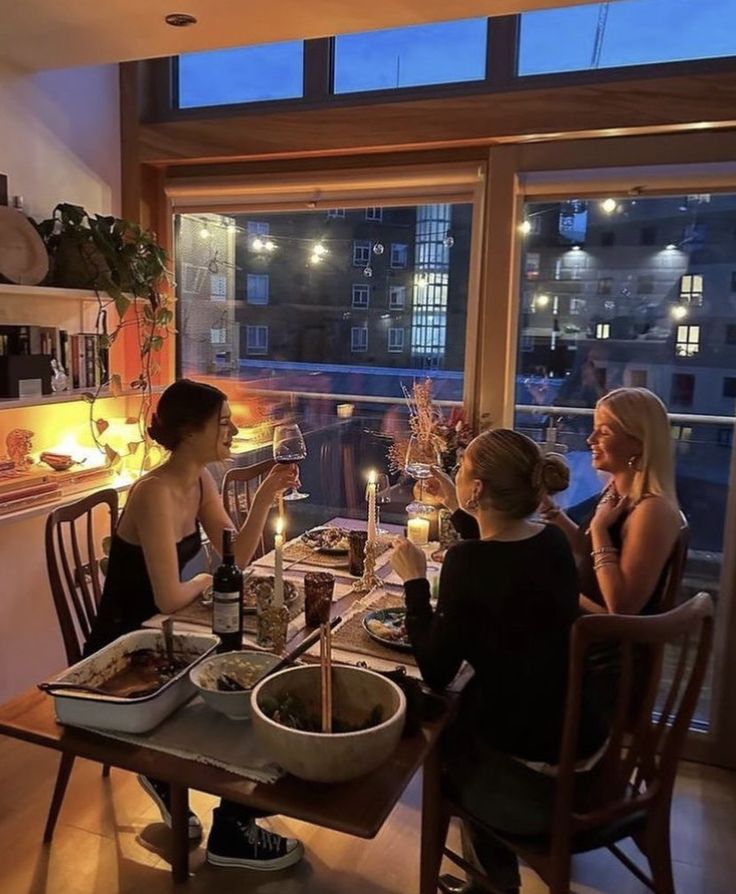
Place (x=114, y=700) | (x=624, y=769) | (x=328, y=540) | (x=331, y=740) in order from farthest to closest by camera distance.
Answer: (x=328, y=540)
(x=624, y=769)
(x=114, y=700)
(x=331, y=740)

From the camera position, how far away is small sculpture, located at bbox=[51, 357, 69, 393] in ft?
9.59

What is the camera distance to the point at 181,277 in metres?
3.62

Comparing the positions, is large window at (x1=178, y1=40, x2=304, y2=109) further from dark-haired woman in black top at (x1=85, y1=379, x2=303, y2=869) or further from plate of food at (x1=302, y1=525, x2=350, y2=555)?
plate of food at (x1=302, y1=525, x2=350, y2=555)

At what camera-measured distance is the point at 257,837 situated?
220 cm

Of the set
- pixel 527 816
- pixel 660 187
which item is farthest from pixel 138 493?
pixel 660 187

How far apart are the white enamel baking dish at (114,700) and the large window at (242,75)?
2.41 m

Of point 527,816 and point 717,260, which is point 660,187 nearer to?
point 717,260

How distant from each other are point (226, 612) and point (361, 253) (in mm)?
1909

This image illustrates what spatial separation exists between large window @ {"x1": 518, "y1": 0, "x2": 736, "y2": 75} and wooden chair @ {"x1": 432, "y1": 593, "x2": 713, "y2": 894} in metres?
1.92

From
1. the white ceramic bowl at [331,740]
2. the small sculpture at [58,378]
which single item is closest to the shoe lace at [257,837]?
the white ceramic bowl at [331,740]

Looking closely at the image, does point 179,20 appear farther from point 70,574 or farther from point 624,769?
point 624,769

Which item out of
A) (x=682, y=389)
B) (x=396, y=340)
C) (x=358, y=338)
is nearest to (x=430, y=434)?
(x=396, y=340)

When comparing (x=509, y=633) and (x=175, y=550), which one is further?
(x=175, y=550)

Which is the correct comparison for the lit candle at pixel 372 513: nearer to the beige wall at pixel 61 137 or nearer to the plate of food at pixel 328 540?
the plate of food at pixel 328 540
